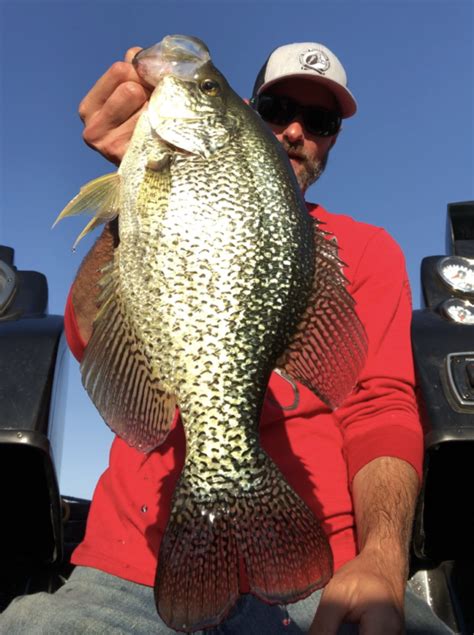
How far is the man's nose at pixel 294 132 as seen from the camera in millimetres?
3994

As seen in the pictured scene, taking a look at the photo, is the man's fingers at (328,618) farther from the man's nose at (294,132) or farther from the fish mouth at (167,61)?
the man's nose at (294,132)

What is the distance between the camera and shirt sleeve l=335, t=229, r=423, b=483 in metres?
2.71

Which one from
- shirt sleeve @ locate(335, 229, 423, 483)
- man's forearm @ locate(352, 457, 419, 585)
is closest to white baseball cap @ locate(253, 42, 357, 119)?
shirt sleeve @ locate(335, 229, 423, 483)

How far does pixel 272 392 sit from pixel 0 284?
1.51 meters

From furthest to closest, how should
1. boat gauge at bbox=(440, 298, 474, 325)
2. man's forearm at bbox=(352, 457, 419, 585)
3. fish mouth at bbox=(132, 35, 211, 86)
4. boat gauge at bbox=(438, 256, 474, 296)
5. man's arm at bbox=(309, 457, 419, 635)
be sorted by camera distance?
boat gauge at bbox=(438, 256, 474, 296)
boat gauge at bbox=(440, 298, 474, 325)
man's forearm at bbox=(352, 457, 419, 585)
fish mouth at bbox=(132, 35, 211, 86)
man's arm at bbox=(309, 457, 419, 635)

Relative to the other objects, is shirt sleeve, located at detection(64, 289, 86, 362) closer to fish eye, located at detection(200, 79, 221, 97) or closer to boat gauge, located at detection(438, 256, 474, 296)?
fish eye, located at detection(200, 79, 221, 97)

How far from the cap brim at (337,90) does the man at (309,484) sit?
110 cm

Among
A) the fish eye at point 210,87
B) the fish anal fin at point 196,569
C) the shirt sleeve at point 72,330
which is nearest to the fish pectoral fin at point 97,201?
the fish eye at point 210,87

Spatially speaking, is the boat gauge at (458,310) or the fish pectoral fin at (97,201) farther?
the boat gauge at (458,310)

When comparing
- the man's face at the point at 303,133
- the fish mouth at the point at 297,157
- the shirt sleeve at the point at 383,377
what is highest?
the man's face at the point at 303,133

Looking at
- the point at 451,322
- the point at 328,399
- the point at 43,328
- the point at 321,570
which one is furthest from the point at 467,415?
the point at 43,328

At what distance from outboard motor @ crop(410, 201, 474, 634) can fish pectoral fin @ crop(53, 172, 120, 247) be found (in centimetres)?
149

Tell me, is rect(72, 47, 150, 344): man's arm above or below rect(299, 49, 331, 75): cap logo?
below

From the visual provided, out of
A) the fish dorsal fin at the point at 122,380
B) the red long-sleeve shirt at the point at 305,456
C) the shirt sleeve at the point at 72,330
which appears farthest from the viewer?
the shirt sleeve at the point at 72,330
